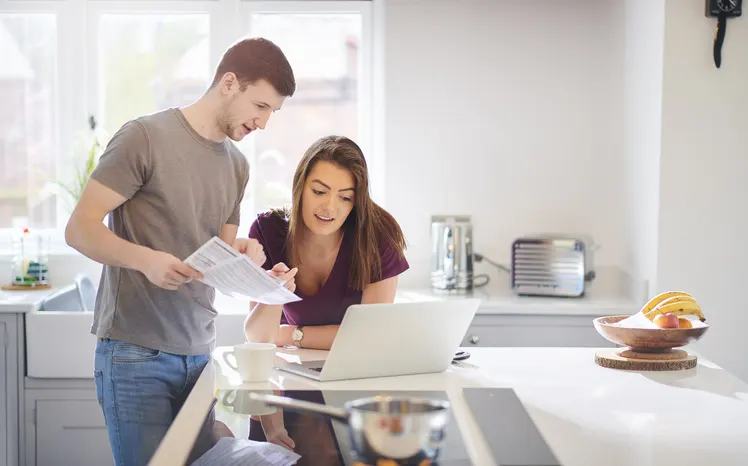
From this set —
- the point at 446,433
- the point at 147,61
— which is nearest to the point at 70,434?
the point at 147,61

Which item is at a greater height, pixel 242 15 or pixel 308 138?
pixel 242 15

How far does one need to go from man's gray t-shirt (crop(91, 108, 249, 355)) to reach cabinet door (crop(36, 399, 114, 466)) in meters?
1.35

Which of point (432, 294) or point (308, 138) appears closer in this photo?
point (432, 294)

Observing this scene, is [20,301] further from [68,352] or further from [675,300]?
[675,300]

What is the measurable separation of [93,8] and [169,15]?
34 centimetres

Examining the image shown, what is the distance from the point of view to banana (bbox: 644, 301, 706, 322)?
81.0 inches

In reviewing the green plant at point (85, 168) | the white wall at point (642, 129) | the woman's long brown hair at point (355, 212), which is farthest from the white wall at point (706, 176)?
the green plant at point (85, 168)

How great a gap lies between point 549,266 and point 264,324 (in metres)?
1.64

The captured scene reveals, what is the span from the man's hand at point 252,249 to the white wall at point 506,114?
1729 millimetres

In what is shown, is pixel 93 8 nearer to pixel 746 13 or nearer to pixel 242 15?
pixel 242 15

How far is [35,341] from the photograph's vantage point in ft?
10.4

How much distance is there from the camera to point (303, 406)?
1476 millimetres

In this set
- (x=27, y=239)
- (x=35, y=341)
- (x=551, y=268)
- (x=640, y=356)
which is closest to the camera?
(x=640, y=356)

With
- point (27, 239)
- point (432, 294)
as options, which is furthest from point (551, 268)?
point (27, 239)
